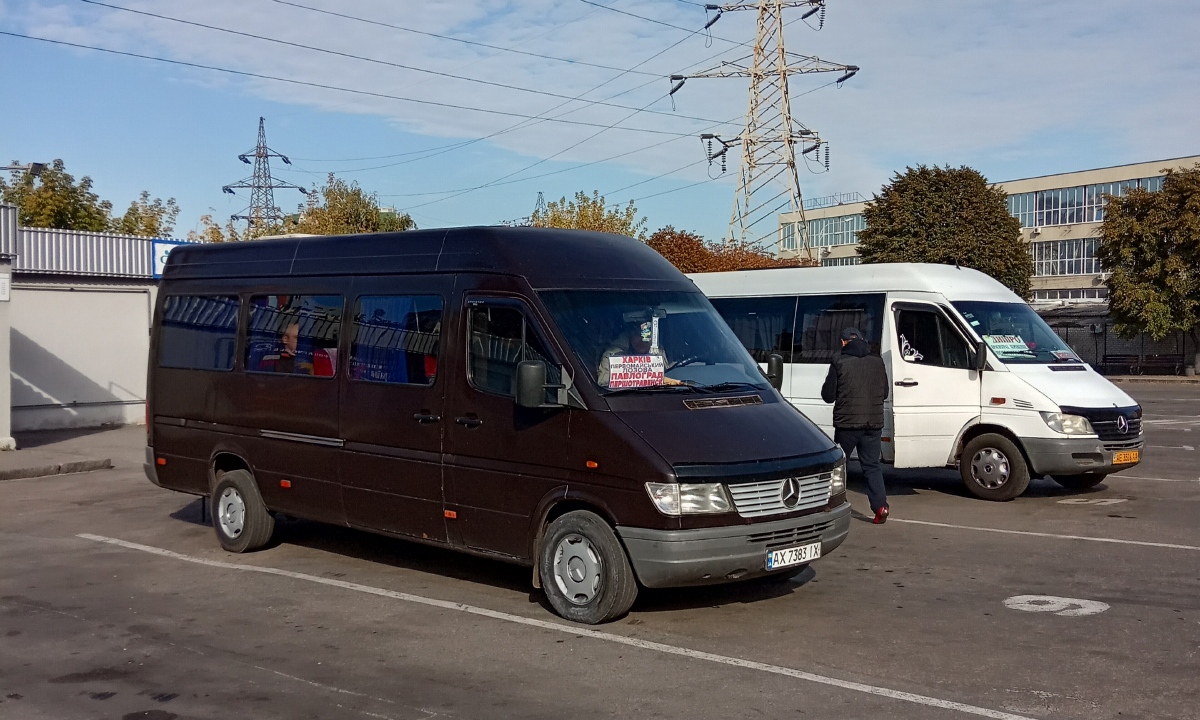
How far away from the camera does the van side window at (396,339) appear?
327 inches

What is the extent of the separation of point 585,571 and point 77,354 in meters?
19.1

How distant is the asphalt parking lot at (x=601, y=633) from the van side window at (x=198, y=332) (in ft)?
5.61

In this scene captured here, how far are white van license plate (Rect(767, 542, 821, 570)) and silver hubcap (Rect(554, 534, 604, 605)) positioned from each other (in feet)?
3.55

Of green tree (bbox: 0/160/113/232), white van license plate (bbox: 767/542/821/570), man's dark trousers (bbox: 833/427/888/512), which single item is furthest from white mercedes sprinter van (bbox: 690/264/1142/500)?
green tree (bbox: 0/160/113/232)

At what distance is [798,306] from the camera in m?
14.0

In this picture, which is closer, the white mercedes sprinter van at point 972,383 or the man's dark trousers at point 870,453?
the man's dark trousers at point 870,453

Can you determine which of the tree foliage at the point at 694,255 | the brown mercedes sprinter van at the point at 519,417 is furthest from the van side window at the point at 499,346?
the tree foliage at the point at 694,255

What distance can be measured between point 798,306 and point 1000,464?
307cm

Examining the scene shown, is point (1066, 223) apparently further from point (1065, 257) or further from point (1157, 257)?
point (1157, 257)

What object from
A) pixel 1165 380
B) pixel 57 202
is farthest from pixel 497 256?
pixel 1165 380

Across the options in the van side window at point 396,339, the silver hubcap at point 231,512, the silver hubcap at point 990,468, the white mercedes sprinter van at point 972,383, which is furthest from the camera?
the silver hubcap at point 990,468

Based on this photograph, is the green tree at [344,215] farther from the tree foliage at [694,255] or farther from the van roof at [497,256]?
the van roof at [497,256]

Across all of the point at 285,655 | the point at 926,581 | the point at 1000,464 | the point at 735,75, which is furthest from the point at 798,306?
the point at 735,75

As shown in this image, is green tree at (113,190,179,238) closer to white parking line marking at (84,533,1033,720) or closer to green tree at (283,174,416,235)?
green tree at (283,174,416,235)
